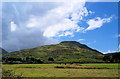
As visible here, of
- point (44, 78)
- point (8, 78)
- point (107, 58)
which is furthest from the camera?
point (107, 58)

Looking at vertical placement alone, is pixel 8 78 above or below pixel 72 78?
above

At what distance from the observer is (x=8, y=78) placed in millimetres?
17172

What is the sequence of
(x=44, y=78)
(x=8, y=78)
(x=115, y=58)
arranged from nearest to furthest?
(x=8, y=78) < (x=44, y=78) < (x=115, y=58)

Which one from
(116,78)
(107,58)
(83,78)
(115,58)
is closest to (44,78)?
(83,78)

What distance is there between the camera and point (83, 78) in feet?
114

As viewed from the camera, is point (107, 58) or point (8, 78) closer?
point (8, 78)

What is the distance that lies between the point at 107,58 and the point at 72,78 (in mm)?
158520

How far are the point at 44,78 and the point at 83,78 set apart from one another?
891cm

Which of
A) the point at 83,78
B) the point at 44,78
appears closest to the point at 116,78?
the point at 83,78

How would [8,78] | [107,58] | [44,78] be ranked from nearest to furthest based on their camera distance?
[8,78], [44,78], [107,58]

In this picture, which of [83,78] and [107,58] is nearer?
[83,78]

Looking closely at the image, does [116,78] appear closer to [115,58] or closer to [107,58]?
[115,58]

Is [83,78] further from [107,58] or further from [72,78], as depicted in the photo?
[107,58]

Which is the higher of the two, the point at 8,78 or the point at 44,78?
the point at 8,78
